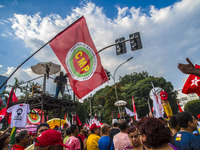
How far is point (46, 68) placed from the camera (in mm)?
9844

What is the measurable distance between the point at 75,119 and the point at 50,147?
874 centimetres

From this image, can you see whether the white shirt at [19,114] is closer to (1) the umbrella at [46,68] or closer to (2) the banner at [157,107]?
(1) the umbrella at [46,68]

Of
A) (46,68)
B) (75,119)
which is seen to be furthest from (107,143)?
(46,68)

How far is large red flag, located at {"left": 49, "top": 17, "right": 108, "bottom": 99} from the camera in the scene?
3.37 m

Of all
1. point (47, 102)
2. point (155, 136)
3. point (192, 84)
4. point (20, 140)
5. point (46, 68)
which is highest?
point (46, 68)

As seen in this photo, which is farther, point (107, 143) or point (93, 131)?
point (93, 131)

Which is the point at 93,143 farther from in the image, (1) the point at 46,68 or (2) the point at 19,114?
(1) the point at 46,68

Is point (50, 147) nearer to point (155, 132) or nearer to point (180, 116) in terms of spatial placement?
point (155, 132)

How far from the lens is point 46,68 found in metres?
9.84

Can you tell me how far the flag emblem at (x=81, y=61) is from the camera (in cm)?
344

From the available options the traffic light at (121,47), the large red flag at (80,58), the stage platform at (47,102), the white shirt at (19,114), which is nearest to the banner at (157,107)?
the traffic light at (121,47)

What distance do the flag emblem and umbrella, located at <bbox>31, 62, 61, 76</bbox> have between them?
6.49 metres

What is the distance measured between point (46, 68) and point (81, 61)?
23.4ft

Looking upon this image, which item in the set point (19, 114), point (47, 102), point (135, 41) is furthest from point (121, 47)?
point (19, 114)
